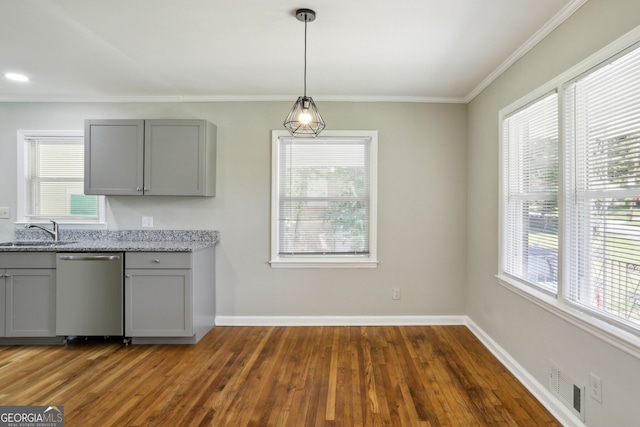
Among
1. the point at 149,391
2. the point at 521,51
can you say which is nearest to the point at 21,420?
the point at 149,391

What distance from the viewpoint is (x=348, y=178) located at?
3.68 m

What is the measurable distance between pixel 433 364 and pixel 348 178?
199 cm

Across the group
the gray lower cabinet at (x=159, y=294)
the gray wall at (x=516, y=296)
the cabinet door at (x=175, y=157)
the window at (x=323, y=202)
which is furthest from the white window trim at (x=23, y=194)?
the gray wall at (x=516, y=296)

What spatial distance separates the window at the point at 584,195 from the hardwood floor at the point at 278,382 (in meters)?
0.80

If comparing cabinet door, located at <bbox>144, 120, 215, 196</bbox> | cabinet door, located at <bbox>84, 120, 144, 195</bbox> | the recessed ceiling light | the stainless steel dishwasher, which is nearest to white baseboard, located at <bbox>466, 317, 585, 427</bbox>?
cabinet door, located at <bbox>144, 120, 215, 196</bbox>

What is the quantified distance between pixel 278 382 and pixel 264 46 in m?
2.53

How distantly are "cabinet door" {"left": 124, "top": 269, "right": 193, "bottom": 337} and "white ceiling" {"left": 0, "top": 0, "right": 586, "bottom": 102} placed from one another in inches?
73.6

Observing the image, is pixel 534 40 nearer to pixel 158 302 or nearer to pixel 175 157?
pixel 175 157

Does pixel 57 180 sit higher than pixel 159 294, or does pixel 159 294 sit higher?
pixel 57 180

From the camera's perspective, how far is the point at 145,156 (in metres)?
3.35

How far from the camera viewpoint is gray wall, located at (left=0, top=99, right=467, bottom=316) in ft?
12.0

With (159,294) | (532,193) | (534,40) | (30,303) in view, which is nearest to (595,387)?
(532,193)

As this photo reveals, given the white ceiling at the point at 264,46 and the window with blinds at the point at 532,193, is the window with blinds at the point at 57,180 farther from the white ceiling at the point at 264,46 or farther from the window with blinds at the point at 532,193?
the window with blinds at the point at 532,193

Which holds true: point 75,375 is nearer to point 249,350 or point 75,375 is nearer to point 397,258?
point 249,350
